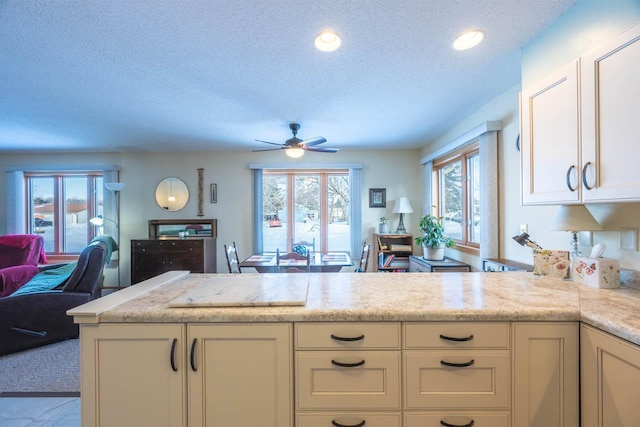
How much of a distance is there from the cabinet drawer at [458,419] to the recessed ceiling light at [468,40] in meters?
2.01

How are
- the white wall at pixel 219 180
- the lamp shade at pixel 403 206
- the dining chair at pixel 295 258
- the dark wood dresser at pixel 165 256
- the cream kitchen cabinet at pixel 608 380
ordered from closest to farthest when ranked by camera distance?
1. the cream kitchen cabinet at pixel 608 380
2. the dining chair at pixel 295 258
3. the dark wood dresser at pixel 165 256
4. the lamp shade at pixel 403 206
5. the white wall at pixel 219 180

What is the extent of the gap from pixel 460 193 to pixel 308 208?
241cm

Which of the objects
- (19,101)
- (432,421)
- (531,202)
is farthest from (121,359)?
(19,101)

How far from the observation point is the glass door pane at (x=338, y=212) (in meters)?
5.02

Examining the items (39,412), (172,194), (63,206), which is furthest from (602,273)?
(63,206)

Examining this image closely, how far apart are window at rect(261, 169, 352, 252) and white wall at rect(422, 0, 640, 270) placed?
2.66 meters

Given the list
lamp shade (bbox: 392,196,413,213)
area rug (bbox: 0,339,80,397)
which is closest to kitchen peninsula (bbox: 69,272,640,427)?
area rug (bbox: 0,339,80,397)

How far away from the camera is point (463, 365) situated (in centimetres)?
113

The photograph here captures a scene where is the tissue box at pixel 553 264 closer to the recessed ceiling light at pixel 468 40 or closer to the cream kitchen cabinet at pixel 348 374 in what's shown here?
the cream kitchen cabinet at pixel 348 374

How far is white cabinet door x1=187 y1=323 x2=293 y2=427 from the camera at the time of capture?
1.15 m

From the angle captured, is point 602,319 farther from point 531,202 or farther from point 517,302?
point 531,202

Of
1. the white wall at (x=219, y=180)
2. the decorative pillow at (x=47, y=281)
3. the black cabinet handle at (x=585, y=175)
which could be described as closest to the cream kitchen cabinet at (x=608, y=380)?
the black cabinet handle at (x=585, y=175)

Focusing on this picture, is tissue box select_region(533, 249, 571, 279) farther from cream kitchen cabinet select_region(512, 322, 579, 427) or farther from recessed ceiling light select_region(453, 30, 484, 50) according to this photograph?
recessed ceiling light select_region(453, 30, 484, 50)

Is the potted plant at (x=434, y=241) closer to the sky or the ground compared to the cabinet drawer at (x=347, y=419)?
closer to the sky
